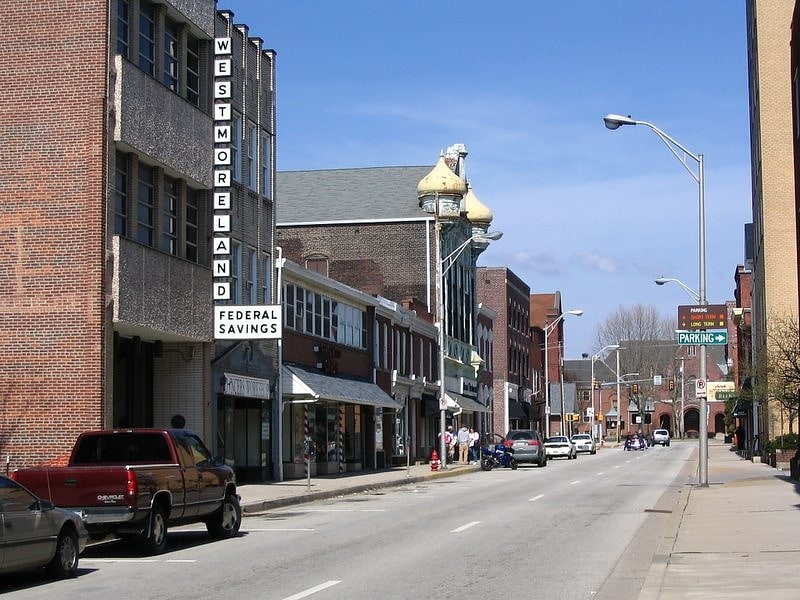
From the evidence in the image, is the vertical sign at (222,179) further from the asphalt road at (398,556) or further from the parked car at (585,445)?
the parked car at (585,445)

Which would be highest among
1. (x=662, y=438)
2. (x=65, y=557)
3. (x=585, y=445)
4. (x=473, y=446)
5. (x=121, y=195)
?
(x=121, y=195)

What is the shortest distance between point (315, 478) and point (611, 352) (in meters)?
103

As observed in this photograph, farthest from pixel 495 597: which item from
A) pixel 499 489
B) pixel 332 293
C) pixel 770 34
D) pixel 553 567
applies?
pixel 770 34

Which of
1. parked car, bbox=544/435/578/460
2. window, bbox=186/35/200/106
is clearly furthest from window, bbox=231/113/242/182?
parked car, bbox=544/435/578/460

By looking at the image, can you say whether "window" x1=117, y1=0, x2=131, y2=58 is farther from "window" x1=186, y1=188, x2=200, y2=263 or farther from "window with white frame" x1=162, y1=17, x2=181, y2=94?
"window" x1=186, y1=188, x2=200, y2=263

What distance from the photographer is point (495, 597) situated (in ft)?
40.0

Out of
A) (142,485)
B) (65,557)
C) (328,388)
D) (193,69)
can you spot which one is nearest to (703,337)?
(328,388)

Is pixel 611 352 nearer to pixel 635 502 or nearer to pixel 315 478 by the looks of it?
pixel 315 478

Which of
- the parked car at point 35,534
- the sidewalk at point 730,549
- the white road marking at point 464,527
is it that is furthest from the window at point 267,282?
the parked car at point 35,534

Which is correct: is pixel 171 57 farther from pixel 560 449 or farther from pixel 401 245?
pixel 560 449

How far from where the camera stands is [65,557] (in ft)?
46.6

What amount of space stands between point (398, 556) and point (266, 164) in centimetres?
2209

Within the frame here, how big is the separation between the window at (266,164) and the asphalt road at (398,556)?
11800 millimetres

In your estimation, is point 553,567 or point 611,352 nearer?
point 553,567
